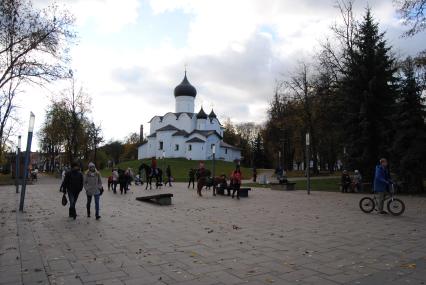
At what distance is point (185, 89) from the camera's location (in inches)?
3492

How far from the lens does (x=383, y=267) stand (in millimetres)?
6590

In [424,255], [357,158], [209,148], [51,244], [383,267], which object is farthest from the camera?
[209,148]

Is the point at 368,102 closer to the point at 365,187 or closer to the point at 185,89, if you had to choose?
the point at 365,187

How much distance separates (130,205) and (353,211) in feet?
28.6

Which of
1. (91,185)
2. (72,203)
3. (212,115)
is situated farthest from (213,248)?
(212,115)

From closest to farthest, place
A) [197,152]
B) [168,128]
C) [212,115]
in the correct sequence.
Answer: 1. [197,152]
2. [168,128]
3. [212,115]

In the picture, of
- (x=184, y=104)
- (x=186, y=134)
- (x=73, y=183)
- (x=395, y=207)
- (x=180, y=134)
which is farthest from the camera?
(x=184, y=104)

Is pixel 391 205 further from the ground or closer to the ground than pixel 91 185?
closer to the ground

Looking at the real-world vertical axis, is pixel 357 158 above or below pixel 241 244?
above

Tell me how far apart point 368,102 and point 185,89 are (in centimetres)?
6572

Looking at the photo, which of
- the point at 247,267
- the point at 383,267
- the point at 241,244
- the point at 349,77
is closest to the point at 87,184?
the point at 241,244

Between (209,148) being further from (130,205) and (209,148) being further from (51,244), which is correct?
(51,244)

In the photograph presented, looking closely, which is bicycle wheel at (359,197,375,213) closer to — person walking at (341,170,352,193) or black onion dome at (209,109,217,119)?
person walking at (341,170,352,193)

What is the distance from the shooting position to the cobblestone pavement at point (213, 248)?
609 cm
